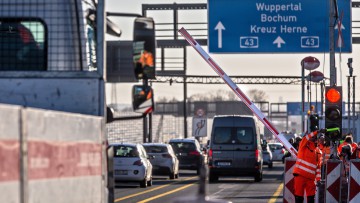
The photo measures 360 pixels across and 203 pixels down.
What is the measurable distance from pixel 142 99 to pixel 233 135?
30646 mm

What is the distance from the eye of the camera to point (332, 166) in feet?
69.3

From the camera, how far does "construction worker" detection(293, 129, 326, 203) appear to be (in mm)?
19359

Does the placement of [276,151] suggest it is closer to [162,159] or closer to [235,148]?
[162,159]

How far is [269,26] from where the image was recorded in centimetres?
3575

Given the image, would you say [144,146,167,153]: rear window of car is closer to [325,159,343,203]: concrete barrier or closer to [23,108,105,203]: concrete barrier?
[325,159,343,203]: concrete barrier

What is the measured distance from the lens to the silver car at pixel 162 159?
4209cm

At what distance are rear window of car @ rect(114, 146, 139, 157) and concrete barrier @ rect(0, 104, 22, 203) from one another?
27967mm

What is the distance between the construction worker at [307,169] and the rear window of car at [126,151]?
15267 mm

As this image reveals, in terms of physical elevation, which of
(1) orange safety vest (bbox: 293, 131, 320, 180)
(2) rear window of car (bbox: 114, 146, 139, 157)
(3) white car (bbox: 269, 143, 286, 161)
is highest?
(1) orange safety vest (bbox: 293, 131, 320, 180)

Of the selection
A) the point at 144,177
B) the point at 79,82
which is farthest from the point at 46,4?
the point at 144,177

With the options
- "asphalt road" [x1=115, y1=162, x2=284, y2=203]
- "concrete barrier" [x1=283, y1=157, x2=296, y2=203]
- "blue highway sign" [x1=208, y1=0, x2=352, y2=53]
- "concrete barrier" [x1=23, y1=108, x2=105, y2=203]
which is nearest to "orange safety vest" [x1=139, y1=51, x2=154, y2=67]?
"concrete barrier" [x1=23, y1=108, x2=105, y2=203]

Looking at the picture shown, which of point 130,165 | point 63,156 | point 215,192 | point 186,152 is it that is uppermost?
point 63,156

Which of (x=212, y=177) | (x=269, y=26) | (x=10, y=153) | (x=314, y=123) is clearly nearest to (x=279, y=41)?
(x=269, y=26)

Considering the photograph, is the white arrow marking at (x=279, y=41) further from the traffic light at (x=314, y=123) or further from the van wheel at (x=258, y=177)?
the traffic light at (x=314, y=123)
